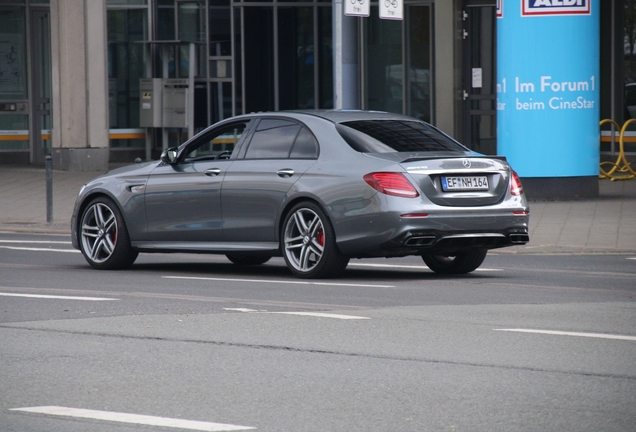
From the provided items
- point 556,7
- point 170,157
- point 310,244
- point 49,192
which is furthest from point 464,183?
point 556,7

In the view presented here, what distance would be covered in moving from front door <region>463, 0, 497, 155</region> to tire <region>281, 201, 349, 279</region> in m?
16.0

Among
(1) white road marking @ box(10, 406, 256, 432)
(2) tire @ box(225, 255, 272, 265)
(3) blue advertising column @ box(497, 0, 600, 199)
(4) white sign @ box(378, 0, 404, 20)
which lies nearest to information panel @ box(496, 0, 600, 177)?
(3) blue advertising column @ box(497, 0, 600, 199)

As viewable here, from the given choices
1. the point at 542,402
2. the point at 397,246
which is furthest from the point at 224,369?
the point at 397,246

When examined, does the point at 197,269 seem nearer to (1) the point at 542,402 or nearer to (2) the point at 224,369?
(2) the point at 224,369

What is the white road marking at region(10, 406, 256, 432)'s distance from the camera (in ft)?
16.7

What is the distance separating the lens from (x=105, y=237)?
12.0 metres

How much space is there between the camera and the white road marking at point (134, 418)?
510 cm

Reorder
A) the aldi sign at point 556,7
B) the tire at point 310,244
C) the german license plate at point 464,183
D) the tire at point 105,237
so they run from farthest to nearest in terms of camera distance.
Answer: the aldi sign at point 556,7, the tire at point 105,237, the tire at point 310,244, the german license plate at point 464,183

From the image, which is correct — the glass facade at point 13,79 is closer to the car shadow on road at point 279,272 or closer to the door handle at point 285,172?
the car shadow on road at point 279,272

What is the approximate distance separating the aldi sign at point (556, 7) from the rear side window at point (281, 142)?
8449 mm

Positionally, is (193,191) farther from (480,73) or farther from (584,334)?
(480,73)

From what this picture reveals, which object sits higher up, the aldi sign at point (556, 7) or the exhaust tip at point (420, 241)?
the aldi sign at point (556, 7)

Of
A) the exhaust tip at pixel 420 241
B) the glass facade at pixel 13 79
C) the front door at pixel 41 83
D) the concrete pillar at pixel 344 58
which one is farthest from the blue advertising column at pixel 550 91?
the glass facade at pixel 13 79

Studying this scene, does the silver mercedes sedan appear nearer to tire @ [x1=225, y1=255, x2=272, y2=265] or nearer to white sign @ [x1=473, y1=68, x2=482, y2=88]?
tire @ [x1=225, y1=255, x2=272, y2=265]
